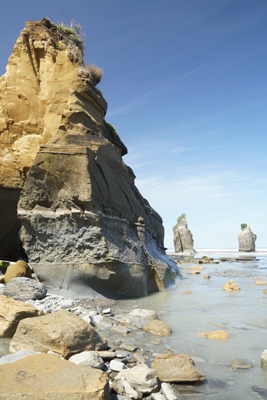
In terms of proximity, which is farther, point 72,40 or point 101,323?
point 72,40

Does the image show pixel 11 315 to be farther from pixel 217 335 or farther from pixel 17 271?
pixel 17 271

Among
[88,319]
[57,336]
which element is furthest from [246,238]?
[57,336]

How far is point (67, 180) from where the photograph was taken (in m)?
13.5

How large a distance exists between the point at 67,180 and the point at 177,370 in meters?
9.28

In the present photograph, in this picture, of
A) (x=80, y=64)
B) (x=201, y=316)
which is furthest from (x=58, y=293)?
(x=80, y=64)

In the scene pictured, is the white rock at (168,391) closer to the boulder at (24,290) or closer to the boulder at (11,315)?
the boulder at (11,315)

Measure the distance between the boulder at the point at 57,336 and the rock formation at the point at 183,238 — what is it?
81.0 meters

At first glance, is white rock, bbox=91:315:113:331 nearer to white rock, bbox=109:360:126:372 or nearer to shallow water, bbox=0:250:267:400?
shallow water, bbox=0:250:267:400

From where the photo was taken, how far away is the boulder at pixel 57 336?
5.79 meters

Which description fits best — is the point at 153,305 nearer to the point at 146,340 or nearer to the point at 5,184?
the point at 146,340

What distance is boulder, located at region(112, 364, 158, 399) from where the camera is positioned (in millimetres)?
4812

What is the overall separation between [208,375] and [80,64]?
14712 mm

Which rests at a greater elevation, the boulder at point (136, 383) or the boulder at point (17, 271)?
the boulder at point (17, 271)

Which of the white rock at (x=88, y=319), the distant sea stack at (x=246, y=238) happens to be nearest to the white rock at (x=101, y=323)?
the white rock at (x=88, y=319)
